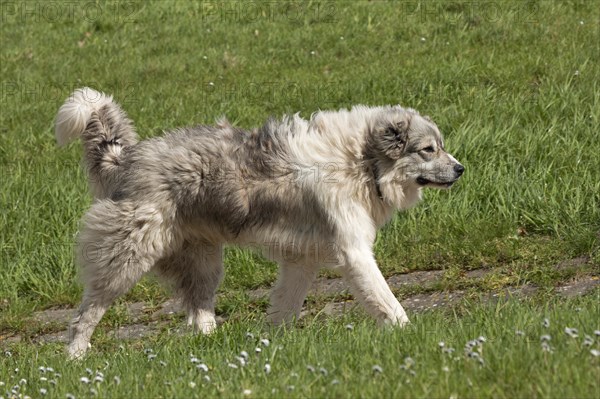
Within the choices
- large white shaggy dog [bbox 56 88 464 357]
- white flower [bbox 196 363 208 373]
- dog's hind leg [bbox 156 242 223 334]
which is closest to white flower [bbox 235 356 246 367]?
white flower [bbox 196 363 208 373]

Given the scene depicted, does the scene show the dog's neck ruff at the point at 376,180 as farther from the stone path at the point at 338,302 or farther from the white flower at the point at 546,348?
the white flower at the point at 546,348

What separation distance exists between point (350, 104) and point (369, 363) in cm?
607

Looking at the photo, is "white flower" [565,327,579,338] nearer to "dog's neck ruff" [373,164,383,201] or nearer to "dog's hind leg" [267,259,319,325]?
"dog's neck ruff" [373,164,383,201]

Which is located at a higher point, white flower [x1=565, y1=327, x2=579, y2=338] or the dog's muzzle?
white flower [x1=565, y1=327, x2=579, y2=338]

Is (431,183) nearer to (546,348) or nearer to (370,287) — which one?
(370,287)

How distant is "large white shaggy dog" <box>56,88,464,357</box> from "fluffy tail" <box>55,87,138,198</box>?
2 centimetres

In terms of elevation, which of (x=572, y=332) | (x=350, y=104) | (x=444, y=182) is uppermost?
(x=572, y=332)

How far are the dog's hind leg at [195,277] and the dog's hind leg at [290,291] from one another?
17.3 inches

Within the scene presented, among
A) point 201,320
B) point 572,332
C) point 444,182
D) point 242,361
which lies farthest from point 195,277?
point 572,332

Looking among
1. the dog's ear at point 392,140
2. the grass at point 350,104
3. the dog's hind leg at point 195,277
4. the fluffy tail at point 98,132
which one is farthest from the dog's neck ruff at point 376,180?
the fluffy tail at point 98,132

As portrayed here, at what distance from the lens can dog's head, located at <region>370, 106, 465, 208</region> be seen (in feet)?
21.2

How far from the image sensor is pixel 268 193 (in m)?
6.39

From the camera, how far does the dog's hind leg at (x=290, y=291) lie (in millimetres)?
6688

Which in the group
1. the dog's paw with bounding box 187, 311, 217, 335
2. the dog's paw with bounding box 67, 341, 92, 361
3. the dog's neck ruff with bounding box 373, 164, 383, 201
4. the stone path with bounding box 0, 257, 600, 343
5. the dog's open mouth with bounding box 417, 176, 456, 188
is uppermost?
the dog's neck ruff with bounding box 373, 164, 383, 201
